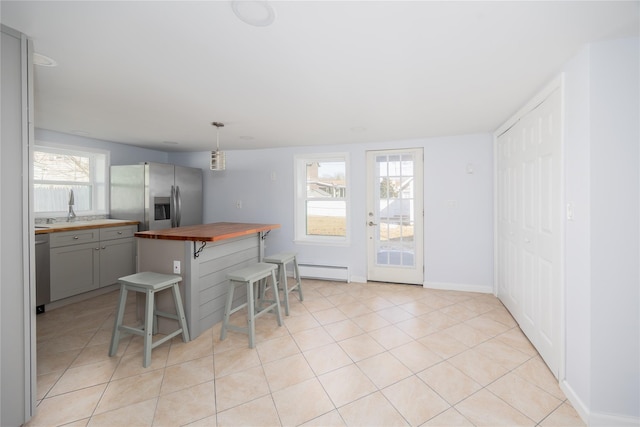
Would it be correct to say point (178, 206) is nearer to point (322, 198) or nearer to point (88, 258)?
point (88, 258)

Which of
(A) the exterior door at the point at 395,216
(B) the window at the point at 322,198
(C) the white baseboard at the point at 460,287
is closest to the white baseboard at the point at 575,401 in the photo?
(C) the white baseboard at the point at 460,287

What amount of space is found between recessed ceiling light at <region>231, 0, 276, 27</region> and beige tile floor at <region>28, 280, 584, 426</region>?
221 centimetres

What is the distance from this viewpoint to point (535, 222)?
246 cm

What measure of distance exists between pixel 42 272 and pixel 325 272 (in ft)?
11.6

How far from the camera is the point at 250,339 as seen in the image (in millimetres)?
2559

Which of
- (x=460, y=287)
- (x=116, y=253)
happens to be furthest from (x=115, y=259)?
(x=460, y=287)

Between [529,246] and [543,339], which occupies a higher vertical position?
[529,246]

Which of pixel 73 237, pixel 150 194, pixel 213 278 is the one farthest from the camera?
pixel 150 194

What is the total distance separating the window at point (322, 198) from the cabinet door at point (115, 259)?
2.50 meters

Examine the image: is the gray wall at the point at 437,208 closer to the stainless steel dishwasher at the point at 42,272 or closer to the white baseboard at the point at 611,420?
the white baseboard at the point at 611,420

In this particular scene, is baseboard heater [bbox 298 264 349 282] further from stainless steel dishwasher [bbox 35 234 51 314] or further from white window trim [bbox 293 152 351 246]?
stainless steel dishwasher [bbox 35 234 51 314]

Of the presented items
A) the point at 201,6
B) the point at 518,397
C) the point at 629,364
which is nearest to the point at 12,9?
the point at 201,6

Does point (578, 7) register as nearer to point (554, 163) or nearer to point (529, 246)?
point (554, 163)

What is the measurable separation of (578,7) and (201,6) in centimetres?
177
